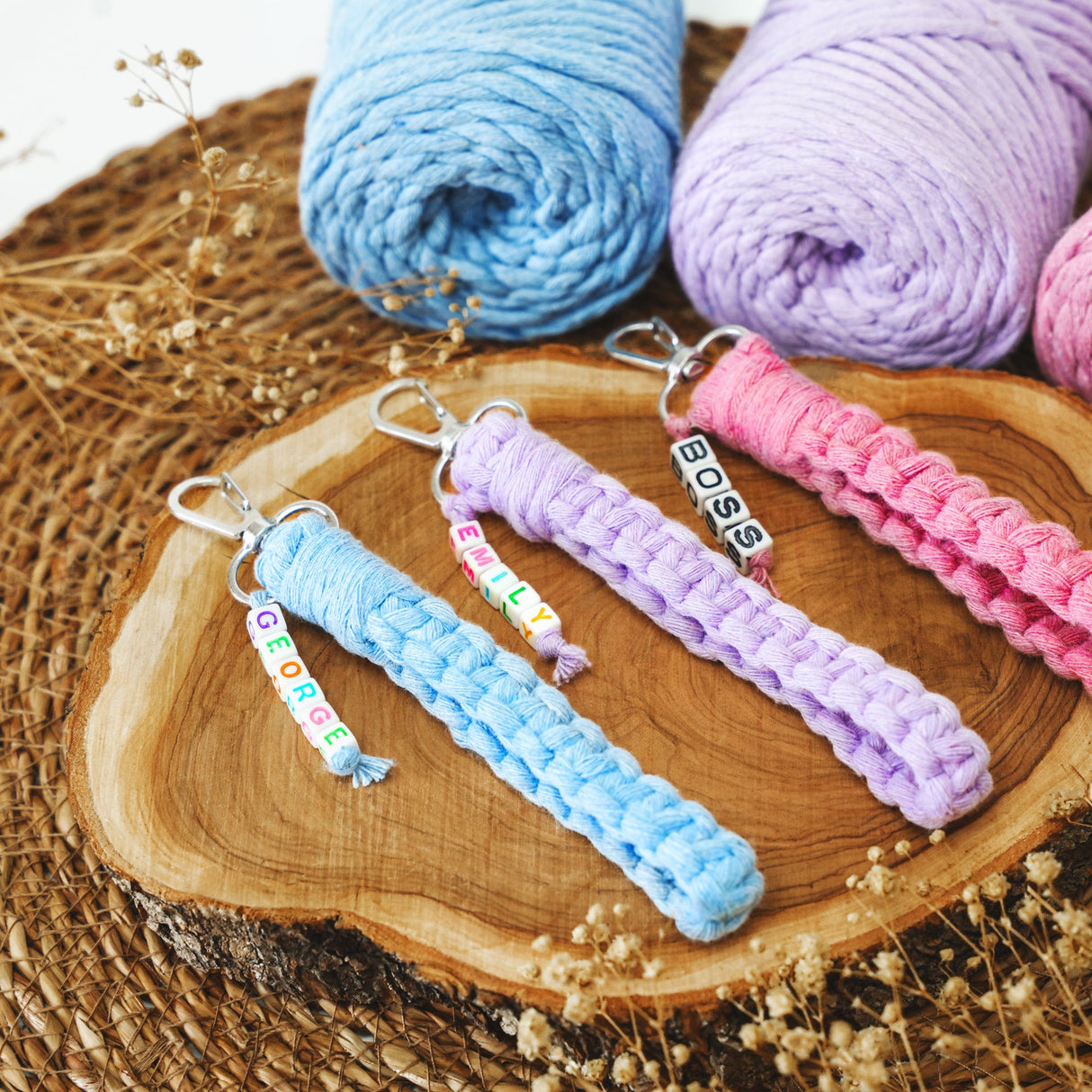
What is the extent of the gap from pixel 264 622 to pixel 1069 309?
97 cm

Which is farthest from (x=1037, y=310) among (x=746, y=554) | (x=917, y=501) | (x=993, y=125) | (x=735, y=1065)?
(x=735, y=1065)

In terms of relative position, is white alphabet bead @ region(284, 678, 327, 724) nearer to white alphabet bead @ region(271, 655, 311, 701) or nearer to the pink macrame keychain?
white alphabet bead @ region(271, 655, 311, 701)

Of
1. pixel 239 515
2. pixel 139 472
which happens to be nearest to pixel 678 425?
pixel 239 515

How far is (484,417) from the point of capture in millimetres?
1304

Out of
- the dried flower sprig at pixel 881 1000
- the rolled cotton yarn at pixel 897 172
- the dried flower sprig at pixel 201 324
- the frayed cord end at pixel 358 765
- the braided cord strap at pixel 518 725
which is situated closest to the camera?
the dried flower sprig at pixel 881 1000

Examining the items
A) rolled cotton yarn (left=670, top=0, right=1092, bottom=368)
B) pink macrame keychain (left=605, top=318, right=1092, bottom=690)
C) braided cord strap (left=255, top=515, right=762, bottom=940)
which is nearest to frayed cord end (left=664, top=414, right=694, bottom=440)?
pink macrame keychain (left=605, top=318, right=1092, bottom=690)

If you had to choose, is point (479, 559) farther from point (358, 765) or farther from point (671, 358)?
point (671, 358)

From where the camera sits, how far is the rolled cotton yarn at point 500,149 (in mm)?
1364

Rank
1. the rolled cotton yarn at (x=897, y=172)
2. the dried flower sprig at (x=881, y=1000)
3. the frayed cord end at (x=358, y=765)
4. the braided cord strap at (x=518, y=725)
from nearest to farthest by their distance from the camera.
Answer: the dried flower sprig at (x=881, y=1000) → the braided cord strap at (x=518, y=725) → the frayed cord end at (x=358, y=765) → the rolled cotton yarn at (x=897, y=172)

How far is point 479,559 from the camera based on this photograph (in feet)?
3.99

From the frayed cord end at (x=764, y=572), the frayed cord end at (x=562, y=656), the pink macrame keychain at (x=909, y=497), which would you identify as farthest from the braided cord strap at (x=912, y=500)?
the frayed cord end at (x=562, y=656)

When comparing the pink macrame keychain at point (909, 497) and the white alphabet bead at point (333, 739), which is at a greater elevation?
the white alphabet bead at point (333, 739)

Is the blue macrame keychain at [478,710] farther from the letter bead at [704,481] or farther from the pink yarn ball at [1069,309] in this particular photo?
the pink yarn ball at [1069,309]

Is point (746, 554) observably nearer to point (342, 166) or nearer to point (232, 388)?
point (342, 166)
